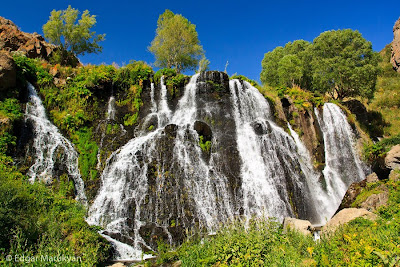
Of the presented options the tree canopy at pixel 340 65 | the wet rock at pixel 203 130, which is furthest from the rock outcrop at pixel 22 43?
the tree canopy at pixel 340 65

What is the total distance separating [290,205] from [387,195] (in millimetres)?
5074

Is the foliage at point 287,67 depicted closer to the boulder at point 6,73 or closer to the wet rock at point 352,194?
the wet rock at point 352,194

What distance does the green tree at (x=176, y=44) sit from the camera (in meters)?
32.2

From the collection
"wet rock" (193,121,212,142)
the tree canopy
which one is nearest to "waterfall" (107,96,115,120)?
"wet rock" (193,121,212,142)

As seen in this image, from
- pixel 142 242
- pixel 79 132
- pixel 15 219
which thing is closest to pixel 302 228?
pixel 142 242

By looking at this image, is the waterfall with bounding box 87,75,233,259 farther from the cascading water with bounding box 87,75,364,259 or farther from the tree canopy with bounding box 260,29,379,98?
the tree canopy with bounding box 260,29,379,98

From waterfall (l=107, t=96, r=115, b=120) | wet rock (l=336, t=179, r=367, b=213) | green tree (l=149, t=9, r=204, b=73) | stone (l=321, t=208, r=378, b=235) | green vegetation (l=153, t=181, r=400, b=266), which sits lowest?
green vegetation (l=153, t=181, r=400, b=266)

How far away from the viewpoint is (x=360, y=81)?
28.1m

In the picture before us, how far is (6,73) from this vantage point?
49.9ft

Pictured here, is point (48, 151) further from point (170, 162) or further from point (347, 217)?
point (347, 217)

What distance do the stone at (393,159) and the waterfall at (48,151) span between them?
16.3m

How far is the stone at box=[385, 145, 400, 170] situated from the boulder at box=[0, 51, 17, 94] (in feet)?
72.3

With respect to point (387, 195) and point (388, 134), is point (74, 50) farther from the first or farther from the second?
point (388, 134)

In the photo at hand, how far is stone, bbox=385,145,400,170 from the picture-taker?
1380 centimetres
